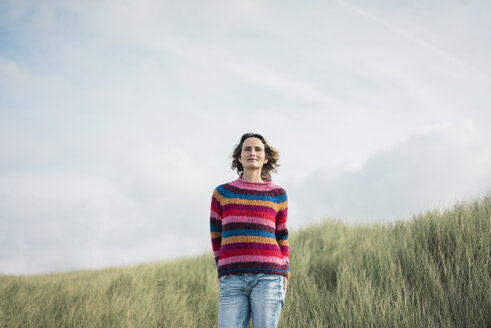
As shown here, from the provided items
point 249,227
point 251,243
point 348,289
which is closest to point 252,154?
point 249,227

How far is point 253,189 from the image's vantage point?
3.08m

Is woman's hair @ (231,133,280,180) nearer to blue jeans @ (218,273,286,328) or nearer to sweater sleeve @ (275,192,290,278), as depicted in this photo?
sweater sleeve @ (275,192,290,278)

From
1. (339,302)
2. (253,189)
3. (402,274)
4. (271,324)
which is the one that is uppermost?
(253,189)

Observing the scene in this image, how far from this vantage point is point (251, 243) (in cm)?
289

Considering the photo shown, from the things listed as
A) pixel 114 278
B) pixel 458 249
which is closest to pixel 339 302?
Answer: pixel 458 249

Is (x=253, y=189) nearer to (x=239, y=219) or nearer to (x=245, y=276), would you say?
(x=239, y=219)

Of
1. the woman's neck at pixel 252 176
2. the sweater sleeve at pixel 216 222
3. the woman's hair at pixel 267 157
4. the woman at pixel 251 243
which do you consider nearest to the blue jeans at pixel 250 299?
the woman at pixel 251 243

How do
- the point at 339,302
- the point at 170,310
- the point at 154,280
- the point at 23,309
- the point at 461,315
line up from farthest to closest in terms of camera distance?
the point at 154,280, the point at 23,309, the point at 170,310, the point at 339,302, the point at 461,315

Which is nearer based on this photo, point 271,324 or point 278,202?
point 271,324

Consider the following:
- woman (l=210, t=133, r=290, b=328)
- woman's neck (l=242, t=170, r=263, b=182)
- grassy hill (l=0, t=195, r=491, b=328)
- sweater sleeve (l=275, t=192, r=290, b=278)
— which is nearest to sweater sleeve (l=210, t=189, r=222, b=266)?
woman (l=210, t=133, r=290, b=328)

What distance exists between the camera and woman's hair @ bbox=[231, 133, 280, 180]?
3.38 meters

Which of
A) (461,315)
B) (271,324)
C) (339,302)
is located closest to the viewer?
(271,324)

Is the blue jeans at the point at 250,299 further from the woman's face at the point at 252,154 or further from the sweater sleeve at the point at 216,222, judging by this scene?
the woman's face at the point at 252,154

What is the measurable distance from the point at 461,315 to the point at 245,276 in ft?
9.34
